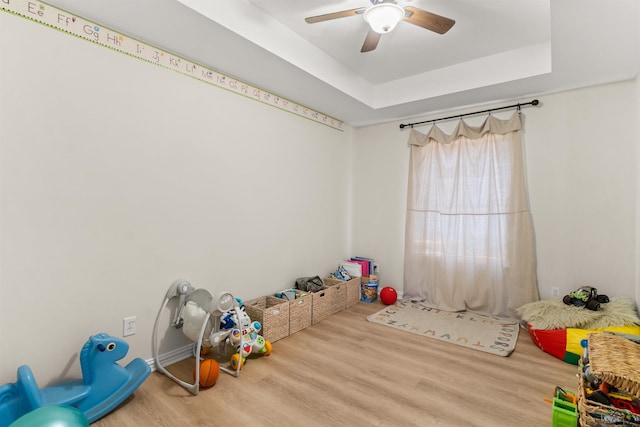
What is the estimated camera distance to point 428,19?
6.64 feet

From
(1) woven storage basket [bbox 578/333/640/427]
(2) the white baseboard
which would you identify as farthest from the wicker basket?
(1) woven storage basket [bbox 578/333/640/427]

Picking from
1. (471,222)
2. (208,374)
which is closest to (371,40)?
(471,222)

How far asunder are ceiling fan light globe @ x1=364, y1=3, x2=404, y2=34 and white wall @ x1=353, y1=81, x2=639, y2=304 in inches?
88.1

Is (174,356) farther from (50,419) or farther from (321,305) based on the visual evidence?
(321,305)

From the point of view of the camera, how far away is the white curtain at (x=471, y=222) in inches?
132

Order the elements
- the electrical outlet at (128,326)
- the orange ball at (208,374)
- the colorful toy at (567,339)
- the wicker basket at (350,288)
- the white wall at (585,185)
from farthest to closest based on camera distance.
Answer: the wicker basket at (350,288) → the white wall at (585,185) → the colorful toy at (567,339) → the electrical outlet at (128,326) → the orange ball at (208,374)

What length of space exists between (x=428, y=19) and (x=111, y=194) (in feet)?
7.97

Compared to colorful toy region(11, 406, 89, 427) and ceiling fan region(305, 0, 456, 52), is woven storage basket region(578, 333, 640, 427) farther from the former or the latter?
colorful toy region(11, 406, 89, 427)

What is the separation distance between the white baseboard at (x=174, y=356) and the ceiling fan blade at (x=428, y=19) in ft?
9.71

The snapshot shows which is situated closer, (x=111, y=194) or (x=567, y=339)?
(x=111, y=194)

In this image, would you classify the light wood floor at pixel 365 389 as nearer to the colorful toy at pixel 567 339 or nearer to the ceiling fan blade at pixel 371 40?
the colorful toy at pixel 567 339

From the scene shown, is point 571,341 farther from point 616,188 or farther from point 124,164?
point 124,164

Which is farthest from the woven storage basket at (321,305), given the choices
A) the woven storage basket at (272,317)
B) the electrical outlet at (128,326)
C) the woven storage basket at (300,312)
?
the electrical outlet at (128,326)

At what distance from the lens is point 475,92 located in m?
3.24
